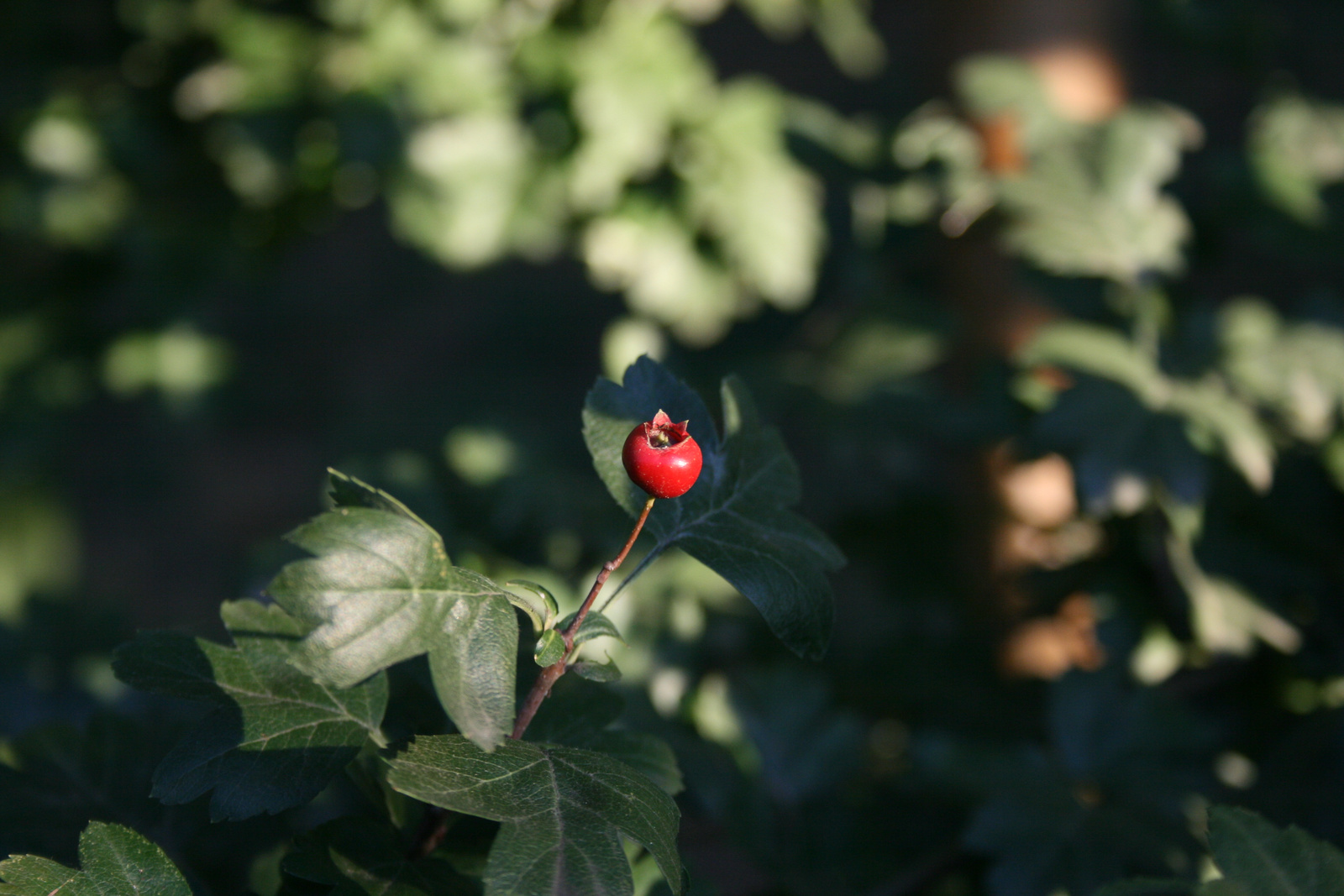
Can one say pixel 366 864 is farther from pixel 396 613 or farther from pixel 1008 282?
pixel 1008 282

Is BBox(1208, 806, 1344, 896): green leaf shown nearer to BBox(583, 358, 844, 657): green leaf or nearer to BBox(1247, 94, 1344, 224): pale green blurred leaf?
BBox(583, 358, 844, 657): green leaf

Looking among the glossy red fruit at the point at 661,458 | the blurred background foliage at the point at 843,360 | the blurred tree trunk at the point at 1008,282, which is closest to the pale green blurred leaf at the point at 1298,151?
the blurred background foliage at the point at 843,360

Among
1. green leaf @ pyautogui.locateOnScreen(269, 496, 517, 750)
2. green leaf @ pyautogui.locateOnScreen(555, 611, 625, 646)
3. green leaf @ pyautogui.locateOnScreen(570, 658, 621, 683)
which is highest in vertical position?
green leaf @ pyautogui.locateOnScreen(269, 496, 517, 750)

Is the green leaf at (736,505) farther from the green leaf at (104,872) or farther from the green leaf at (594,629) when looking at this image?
the green leaf at (104,872)

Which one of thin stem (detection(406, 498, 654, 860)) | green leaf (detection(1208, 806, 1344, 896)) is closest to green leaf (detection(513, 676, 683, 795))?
thin stem (detection(406, 498, 654, 860))

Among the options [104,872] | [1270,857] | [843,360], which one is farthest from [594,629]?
[843,360]

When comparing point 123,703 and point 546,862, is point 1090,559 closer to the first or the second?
point 546,862
